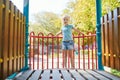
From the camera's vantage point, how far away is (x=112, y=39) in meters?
5.25

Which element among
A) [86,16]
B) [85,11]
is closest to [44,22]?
[86,16]

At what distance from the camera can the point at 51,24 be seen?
4641 cm

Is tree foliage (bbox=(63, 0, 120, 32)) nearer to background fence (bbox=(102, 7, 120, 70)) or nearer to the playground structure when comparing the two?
the playground structure

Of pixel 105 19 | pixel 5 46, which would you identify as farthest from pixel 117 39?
pixel 5 46

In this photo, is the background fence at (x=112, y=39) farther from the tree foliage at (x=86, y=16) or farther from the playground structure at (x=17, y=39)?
the tree foliage at (x=86, y=16)

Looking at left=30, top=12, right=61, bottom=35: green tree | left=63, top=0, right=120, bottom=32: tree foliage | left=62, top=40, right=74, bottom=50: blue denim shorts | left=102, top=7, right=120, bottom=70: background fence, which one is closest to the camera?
left=102, top=7, right=120, bottom=70: background fence

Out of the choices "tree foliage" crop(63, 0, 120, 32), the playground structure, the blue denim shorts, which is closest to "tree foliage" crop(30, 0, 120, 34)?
"tree foliage" crop(63, 0, 120, 32)

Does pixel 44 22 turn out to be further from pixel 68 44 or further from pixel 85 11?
pixel 68 44

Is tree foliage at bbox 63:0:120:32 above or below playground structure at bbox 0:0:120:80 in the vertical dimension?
above

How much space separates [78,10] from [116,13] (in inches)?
814

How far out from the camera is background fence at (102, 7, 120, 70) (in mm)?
4756

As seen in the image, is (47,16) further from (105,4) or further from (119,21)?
(119,21)

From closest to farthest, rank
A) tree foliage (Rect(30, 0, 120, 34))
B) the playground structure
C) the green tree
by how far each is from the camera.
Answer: the playground structure
tree foliage (Rect(30, 0, 120, 34))
the green tree

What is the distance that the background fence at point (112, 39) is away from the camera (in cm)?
476
